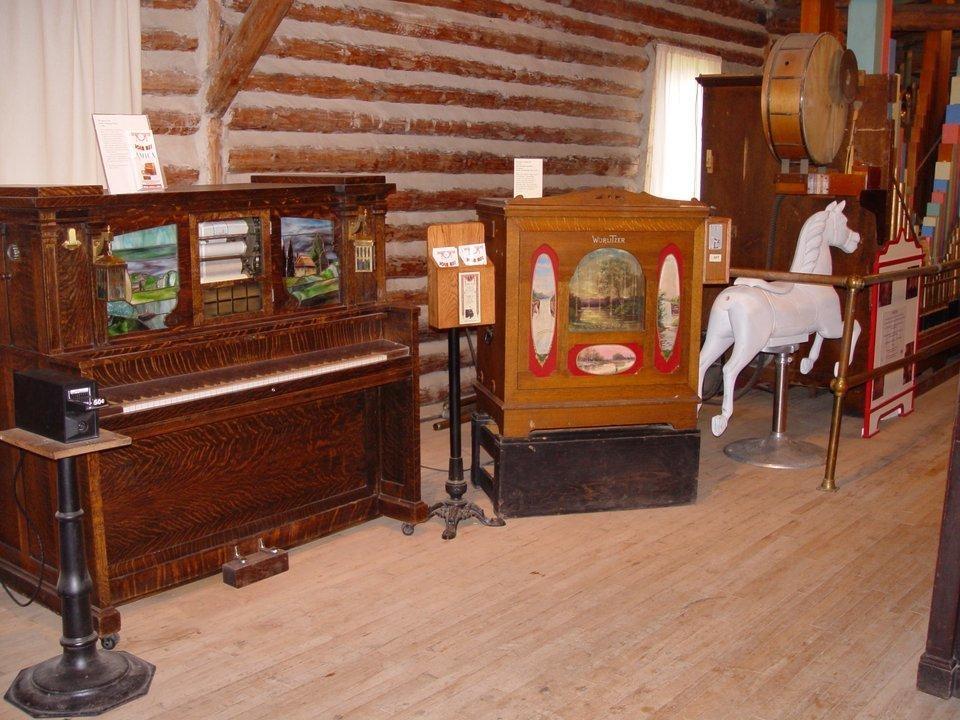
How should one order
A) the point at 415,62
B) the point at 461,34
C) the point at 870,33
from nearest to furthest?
the point at 415,62 < the point at 461,34 < the point at 870,33

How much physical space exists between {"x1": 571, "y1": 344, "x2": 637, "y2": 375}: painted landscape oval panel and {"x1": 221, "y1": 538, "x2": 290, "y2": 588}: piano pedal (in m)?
1.56

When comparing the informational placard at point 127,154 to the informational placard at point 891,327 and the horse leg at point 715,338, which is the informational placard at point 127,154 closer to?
the horse leg at point 715,338

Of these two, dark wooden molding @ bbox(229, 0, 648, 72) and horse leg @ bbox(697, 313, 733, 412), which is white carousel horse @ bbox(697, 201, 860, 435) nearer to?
horse leg @ bbox(697, 313, 733, 412)

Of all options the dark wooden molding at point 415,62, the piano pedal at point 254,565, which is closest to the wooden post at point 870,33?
the dark wooden molding at point 415,62

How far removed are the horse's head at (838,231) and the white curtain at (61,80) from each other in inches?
149

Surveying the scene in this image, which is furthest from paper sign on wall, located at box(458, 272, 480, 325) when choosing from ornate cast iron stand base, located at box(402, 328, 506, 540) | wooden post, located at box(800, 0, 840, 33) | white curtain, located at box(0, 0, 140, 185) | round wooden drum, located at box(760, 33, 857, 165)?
wooden post, located at box(800, 0, 840, 33)

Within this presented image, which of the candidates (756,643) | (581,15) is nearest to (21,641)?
(756,643)

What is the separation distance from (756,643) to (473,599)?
1.05 metres

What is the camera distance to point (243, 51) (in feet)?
16.0

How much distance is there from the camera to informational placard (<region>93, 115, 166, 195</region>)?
11.9ft

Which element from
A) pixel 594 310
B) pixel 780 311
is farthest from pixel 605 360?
pixel 780 311

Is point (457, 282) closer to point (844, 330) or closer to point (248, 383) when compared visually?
point (248, 383)

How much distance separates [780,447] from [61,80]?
4175mm

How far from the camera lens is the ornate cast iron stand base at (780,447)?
560 cm
